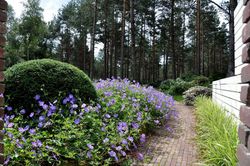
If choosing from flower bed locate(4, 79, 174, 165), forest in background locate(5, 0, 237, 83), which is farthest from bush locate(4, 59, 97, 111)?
forest in background locate(5, 0, 237, 83)

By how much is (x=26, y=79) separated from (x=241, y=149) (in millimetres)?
4270

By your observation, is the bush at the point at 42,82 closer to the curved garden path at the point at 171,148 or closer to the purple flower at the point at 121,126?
the purple flower at the point at 121,126

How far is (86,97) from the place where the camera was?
569 cm

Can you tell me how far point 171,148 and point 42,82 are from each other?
2481 mm

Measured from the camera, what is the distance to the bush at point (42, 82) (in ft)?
16.4

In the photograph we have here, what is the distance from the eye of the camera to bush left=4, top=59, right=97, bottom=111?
5.00m

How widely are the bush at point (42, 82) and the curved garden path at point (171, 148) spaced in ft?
5.06

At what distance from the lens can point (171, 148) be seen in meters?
5.08

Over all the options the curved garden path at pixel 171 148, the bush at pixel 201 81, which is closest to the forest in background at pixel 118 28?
the bush at pixel 201 81

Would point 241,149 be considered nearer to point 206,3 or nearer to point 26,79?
point 26,79

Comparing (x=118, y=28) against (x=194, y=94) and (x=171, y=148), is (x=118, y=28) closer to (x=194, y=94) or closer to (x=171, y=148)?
(x=194, y=94)

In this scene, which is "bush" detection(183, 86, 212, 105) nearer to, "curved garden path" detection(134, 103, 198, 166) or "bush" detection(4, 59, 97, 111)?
"curved garden path" detection(134, 103, 198, 166)

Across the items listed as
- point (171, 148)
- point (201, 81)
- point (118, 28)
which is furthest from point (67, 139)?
point (118, 28)

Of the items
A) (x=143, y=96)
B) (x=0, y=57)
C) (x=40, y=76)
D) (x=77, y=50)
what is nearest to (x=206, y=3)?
(x=77, y=50)
